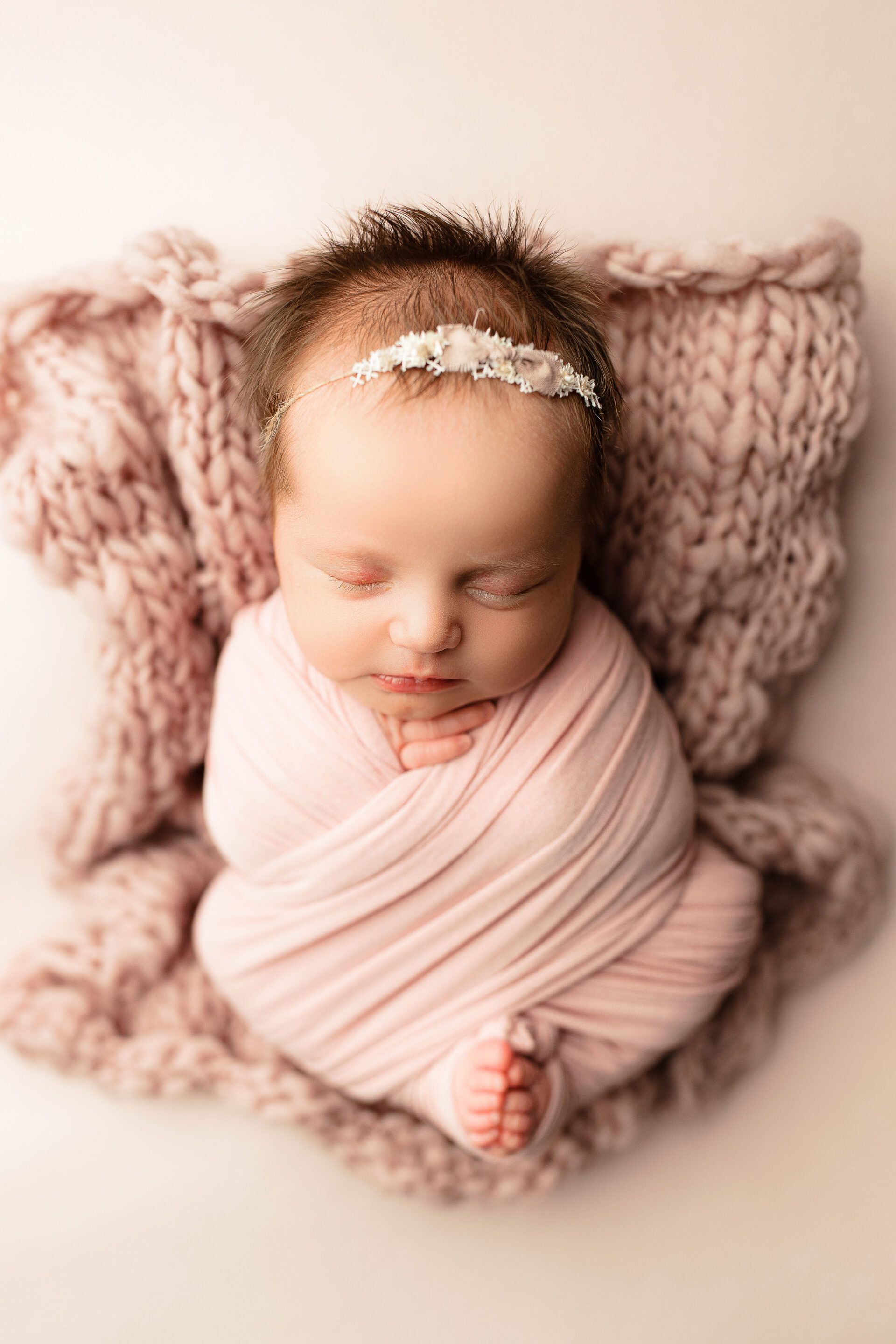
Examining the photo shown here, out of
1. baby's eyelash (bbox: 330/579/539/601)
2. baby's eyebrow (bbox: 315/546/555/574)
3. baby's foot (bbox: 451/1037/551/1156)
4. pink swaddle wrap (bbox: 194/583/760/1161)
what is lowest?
baby's foot (bbox: 451/1037/551/1156)

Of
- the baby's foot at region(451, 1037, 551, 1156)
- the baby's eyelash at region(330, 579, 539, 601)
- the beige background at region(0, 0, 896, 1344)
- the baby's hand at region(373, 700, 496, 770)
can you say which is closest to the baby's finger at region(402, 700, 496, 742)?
the baby's hand at region(373, 700, 496, 770)

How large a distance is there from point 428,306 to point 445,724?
0.35 m

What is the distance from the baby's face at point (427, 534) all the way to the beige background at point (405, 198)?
0.39 m

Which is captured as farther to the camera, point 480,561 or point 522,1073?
point 522,1073

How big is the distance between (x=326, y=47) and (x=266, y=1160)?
1134 millimetres

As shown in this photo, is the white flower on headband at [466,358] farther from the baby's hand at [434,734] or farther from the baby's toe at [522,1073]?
the baby's toe at [522,1073]

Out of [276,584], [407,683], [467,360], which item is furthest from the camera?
[276,584]

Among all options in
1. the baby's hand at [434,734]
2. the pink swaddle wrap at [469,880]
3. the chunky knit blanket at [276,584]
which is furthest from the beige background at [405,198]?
the baby's hand at [434,734]

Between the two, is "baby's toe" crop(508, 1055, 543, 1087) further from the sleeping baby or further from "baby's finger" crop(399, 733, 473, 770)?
"baby's finger" crop(399, 733, 473, 770)

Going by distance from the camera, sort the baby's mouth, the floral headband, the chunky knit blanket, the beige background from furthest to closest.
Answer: the beige background < the chunky knit blanket < the baby's mouth < the floral headband

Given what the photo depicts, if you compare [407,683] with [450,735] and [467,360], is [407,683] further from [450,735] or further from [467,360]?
[467,360]

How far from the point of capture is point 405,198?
1.14 meters

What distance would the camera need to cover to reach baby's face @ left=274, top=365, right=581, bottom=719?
0.80 meters

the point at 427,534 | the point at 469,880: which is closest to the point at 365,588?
the point at 427,534
